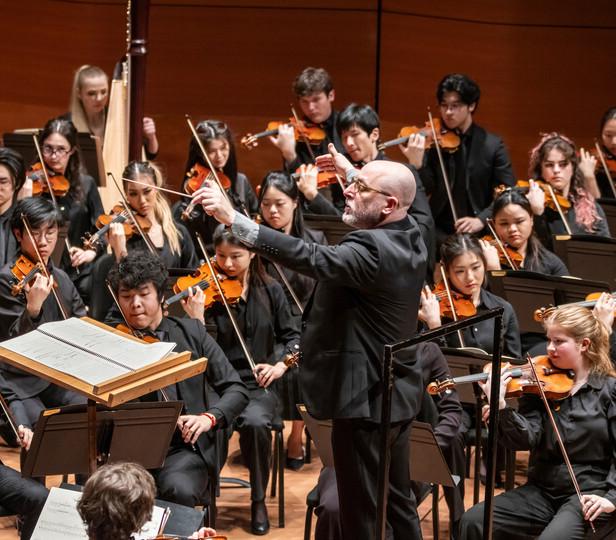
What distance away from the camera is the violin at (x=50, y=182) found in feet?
15.8

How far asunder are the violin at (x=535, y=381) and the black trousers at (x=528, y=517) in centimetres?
29

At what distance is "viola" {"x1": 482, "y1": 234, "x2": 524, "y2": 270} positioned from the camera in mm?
4504

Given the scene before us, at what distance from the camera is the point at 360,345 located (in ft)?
8.82

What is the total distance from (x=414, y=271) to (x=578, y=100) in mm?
4305

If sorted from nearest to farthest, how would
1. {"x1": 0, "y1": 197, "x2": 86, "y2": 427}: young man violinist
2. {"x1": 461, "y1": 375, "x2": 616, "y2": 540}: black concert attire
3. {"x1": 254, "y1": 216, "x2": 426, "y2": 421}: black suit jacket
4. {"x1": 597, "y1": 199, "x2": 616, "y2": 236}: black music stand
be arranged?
{"x1": 254, "y1": 216, "x2": 426, "y2": 421}: black suit jacket → {"x1": 461, "y1": 375, "x2": 616, "y2": 540}: black concert attire → {"x1": 0, "y1": 197, "x2": 86, "y2": 427}: young man violinist → {"x1": 597, "y1": 199, "x2": 616, "y2": 236}: black music stand

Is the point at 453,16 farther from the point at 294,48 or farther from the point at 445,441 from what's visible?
the point at 445,441

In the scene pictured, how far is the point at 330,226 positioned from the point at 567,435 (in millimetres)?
1609

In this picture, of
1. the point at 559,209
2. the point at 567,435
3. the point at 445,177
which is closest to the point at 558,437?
the point at 567,435

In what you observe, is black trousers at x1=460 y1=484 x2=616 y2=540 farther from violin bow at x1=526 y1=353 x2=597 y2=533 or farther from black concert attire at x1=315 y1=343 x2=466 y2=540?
black concert attire at x1=315 y1=343 x2=466 y2=540

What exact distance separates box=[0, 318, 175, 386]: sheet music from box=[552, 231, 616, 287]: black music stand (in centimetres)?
228

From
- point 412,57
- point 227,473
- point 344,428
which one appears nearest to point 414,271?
point 344,428

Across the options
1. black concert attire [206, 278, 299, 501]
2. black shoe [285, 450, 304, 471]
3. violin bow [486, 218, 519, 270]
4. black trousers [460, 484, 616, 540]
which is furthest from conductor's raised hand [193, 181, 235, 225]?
violin bow [486, 218, 519, 270]

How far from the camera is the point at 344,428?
273cm

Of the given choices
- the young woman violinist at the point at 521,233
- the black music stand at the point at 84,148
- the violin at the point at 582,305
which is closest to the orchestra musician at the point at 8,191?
the black music stand at the point at 84,148
